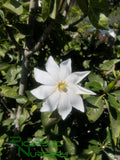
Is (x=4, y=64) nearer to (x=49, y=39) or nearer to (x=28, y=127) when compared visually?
(x=49, y=39)

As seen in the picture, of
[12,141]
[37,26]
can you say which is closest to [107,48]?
[37,26]

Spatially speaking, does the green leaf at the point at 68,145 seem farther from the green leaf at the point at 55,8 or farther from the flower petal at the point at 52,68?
the green leaf at the point at 55,8

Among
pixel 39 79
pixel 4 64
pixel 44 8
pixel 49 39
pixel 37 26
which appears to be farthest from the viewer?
pixel 49 39

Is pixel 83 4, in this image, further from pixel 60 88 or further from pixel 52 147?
pixel 52 147

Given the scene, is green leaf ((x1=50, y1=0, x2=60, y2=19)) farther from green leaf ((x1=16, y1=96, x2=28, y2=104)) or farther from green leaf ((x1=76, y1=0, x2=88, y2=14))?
green leaf ((x1=16, y1=96, x2=28, y2=104))

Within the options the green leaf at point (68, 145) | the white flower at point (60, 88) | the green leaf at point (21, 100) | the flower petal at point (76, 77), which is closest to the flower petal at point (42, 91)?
the white flower at point (60, 88)

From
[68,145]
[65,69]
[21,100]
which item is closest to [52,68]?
[65,69]
